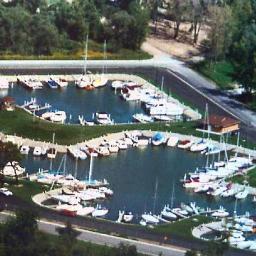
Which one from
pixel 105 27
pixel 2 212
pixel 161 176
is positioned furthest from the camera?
pixel 105 27

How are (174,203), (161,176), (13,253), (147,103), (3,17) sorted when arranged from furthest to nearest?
1. (3,17)
2. (147,103)
3. (161,176)
4. (174,203)
5. (13,253)

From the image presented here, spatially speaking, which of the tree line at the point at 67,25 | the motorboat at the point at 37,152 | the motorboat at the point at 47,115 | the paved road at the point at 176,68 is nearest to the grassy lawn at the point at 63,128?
the motorboat at the point at 47,115

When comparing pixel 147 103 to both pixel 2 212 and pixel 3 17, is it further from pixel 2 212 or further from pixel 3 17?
pixel 2 212

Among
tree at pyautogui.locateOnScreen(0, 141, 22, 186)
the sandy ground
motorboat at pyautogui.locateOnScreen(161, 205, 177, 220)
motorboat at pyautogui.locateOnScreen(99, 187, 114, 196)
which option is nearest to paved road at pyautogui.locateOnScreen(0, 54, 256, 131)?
the sandy ground

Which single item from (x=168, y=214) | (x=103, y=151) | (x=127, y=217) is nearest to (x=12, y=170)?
(x=103, y=151)

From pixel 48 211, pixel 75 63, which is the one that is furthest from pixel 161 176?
pixel 75 63
